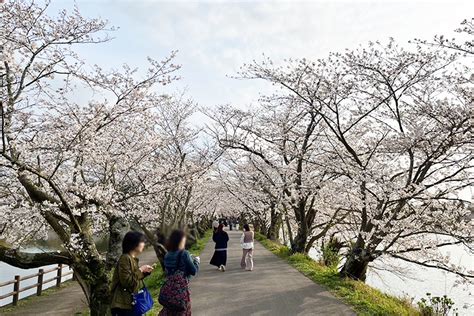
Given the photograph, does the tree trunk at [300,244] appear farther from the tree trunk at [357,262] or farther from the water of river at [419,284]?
the tree trunk at [357,262]

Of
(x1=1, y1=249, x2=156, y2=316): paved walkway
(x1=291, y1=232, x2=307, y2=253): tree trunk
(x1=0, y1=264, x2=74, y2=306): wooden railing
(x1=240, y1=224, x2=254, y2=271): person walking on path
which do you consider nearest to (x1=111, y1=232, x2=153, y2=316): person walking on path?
(x1=240, y1=224, x2=254, y2=271): person walking on path

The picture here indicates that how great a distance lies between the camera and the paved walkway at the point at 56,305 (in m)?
12.6

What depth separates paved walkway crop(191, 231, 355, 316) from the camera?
765 cm

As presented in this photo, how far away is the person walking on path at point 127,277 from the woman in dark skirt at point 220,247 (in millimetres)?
8134

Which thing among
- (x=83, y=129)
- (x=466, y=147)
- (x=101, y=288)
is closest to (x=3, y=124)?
(x=83, y=129)

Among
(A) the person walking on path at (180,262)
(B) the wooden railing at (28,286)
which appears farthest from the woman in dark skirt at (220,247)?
(A) the person walking on path at (180,262)

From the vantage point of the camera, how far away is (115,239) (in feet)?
24.2

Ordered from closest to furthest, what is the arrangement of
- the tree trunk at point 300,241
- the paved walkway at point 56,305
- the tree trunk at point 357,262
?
the tree trunk at point 357,262 → the paved walkway at point 56,305 → the tree trunk at point 300,241

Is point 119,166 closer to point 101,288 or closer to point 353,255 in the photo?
point 101,288

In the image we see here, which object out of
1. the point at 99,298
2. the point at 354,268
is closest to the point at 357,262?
the point at 354,268

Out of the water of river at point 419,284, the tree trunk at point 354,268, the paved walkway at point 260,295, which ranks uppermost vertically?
the tree trunk at point 354,268

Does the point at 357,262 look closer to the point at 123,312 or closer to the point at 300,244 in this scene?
the point at 300,244

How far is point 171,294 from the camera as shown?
16.6 ft

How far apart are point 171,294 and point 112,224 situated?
3.15 m
